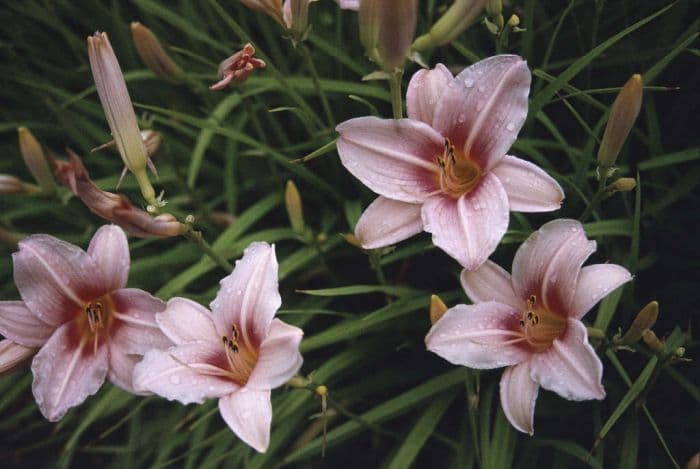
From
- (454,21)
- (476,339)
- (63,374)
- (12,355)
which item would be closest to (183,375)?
(63,374)

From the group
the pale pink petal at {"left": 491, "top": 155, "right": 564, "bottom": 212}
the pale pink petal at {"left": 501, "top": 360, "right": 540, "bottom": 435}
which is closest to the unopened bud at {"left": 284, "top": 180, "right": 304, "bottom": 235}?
the pale pink petal at {"left": 491, "top": 155, "right": 564, "bottom": 212}

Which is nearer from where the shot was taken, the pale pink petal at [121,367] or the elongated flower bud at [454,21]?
the elongated flower bud at [454,21]

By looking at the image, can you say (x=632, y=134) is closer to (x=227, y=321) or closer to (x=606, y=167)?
(x=606, y=167)

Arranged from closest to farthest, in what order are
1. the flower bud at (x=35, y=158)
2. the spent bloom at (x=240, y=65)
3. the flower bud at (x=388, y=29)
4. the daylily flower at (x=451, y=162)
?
the flower bud at (x=388, y=29)
the daylily flower at (x=451, y=162)
the spent bloom at (x=240, y=65)
the flower bud at (x=35, y=158)

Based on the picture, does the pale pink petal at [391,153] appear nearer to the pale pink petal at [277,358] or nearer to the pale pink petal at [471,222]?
the pale pink petal at [471,222]

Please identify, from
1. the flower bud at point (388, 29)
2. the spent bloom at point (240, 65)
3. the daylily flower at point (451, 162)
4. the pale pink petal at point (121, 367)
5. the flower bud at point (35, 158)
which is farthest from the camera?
the flower bud at point (35, 158)

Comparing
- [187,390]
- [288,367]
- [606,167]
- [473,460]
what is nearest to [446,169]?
[606,167]

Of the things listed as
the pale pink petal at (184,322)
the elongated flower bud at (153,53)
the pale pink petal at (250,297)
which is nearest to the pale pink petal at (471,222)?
the pale pink petal at (250,297)
